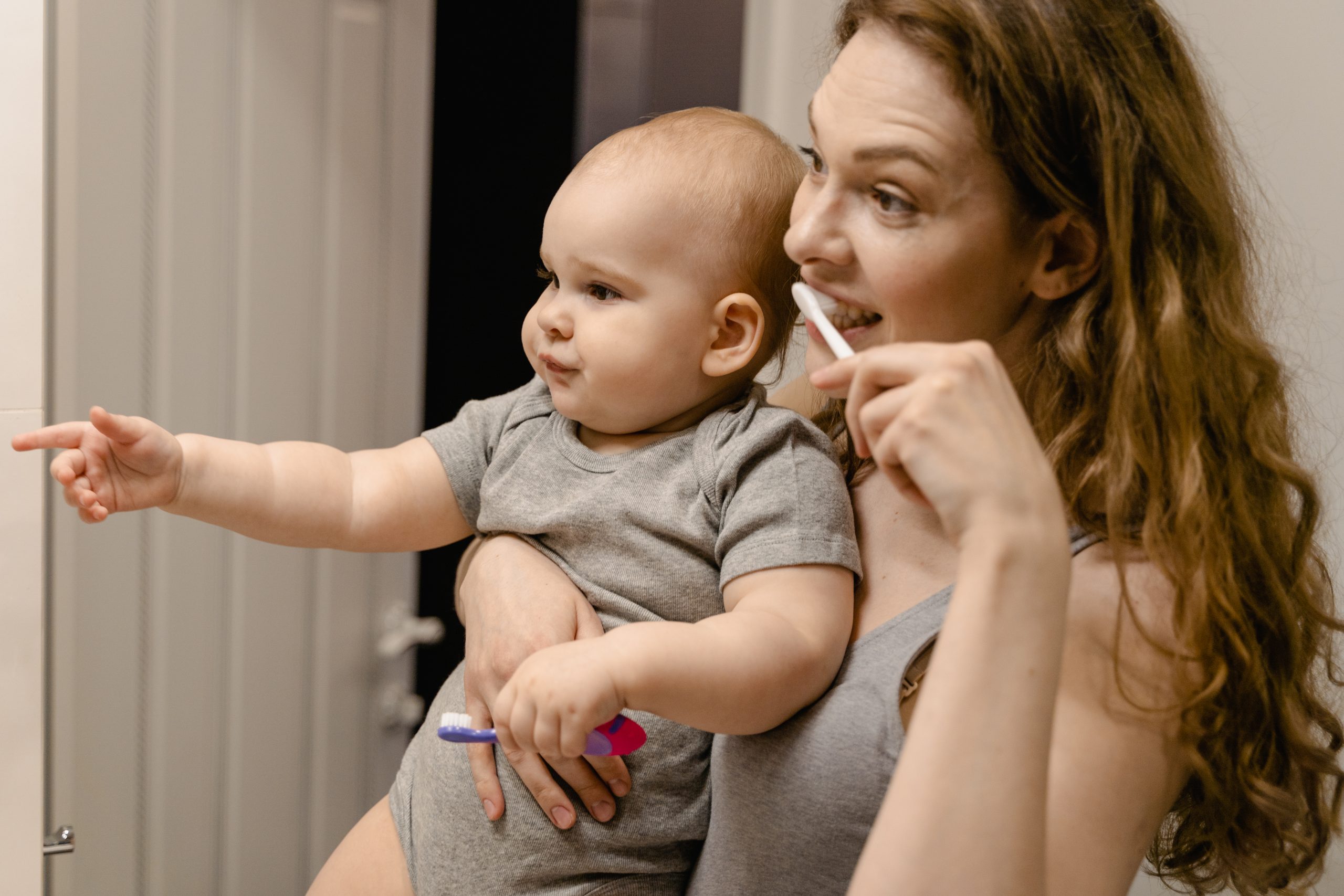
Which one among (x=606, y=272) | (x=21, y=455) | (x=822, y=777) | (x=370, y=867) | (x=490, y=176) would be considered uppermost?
(x=490, y=176)

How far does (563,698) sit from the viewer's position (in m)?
0.64

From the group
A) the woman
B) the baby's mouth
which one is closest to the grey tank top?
the woman

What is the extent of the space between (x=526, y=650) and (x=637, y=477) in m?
0.17

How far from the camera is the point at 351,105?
5.61 ft

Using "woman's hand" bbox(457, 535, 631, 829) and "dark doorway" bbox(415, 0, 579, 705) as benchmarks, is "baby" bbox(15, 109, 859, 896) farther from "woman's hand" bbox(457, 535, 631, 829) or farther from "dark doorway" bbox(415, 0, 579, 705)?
"dark doorway" bbox(415, 0, 579, 705)

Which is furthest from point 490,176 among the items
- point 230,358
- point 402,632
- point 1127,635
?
point 1127,635

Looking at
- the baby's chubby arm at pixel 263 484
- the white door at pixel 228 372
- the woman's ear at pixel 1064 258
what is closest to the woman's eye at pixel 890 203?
the woman's ear at pixel 1064 258

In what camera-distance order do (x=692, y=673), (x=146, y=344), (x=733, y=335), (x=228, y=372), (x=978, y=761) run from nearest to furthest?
(x=978, y=761), (x=692, y=673), (x=733, y=335), (x=146, y=344), (x=228, y=372)

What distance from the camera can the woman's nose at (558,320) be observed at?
2.84 feet

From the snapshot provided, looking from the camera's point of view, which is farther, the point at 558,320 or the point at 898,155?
the point at 558,320

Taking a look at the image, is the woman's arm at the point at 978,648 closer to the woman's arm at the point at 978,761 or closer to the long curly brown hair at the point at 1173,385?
the woman's arm at the point at 978,761

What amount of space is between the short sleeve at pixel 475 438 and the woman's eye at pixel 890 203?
358 millimetres

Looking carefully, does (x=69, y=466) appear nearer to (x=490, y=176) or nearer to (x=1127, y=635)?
(x=1127, y=635)

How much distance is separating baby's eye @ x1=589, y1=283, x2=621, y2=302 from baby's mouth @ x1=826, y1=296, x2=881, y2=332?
0.59 feet
